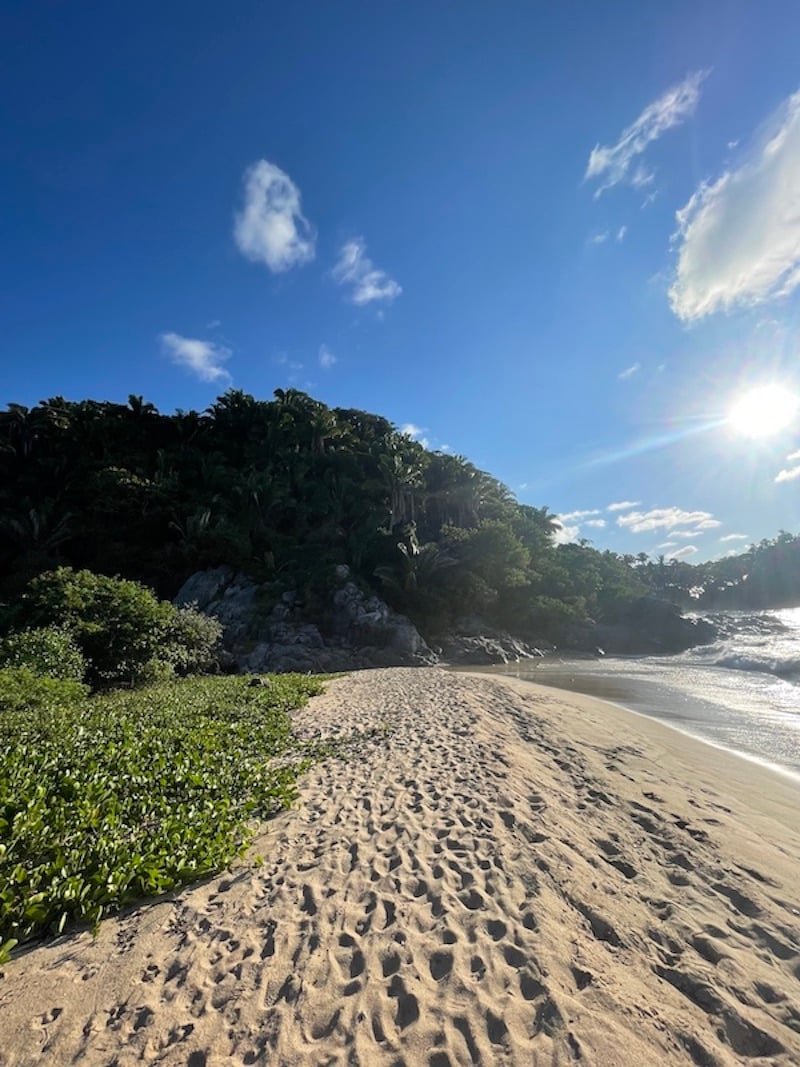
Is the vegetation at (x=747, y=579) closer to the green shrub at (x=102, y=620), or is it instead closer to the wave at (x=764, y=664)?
the wave at (x=764, y=664)

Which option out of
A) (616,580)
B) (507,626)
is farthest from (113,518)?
(616,580)

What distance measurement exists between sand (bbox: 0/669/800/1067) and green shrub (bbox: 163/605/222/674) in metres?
11.5

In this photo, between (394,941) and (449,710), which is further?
(449,710)

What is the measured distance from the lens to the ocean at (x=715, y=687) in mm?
11508

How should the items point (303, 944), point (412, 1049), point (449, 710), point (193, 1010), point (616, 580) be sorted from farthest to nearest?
point (616, 580), point (449, 710), point (303, 944), point (193, 1010), point (412, 1049)

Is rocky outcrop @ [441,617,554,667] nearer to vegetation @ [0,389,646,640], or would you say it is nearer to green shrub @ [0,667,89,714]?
vegetation @ [0,389,646,640]

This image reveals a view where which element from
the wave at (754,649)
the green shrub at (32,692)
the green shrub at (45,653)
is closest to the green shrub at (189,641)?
the green shrub at (45,653)

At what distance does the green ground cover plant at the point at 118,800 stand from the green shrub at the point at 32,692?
0.12 m

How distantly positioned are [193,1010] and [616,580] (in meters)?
54.4

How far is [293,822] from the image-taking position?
18.3 feet

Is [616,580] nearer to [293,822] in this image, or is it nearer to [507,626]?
[507,626]

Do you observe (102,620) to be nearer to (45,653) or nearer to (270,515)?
(45,653)

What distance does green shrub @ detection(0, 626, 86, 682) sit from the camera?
1076cm

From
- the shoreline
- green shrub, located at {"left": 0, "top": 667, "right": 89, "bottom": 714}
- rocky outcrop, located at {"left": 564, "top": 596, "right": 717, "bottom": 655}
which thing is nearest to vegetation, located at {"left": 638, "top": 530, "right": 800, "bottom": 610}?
rocky outcrop, located at {"left": 564, "top": 596, "right": 717, "bottom": 655}
